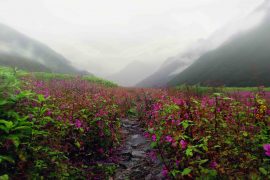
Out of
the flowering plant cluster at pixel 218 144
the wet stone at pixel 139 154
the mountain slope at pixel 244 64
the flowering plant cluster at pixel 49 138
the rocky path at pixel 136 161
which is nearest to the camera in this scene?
the flowering plant cluster at pixel 218 144

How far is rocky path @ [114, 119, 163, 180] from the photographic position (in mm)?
5379

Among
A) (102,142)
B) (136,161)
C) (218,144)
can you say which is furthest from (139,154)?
(218,144)

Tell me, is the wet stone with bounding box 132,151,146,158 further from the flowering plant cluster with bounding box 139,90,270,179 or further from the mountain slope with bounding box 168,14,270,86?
the mountain slope with bounding box 168,14,270,86

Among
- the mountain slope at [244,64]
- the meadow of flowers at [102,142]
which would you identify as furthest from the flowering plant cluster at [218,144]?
the mountain slope at [244,64]

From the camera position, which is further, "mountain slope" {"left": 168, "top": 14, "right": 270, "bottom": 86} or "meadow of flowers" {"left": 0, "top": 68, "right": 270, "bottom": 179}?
"mountain slope" {"left": 168, "top": 14, "right": 270, "bottom": 86}

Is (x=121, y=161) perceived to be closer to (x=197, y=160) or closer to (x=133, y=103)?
(x=197, y=160)

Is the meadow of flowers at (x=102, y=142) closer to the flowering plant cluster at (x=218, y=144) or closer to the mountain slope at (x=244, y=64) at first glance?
the flowering plant cluster at (x=218, y=144)

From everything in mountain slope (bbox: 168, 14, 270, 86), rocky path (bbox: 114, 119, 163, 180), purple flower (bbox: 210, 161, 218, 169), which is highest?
mountain slope (bbox: 168, 14, 270, 86)

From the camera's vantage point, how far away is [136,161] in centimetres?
629

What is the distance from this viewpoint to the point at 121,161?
637 centimetres

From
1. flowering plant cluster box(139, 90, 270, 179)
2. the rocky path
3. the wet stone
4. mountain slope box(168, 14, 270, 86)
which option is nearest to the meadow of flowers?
flowering plant cluster box(139, 90, 270, 179)

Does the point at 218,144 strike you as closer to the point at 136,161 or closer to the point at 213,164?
the point at 213,164

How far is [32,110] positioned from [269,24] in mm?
221864

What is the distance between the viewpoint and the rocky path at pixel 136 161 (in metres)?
5.38
